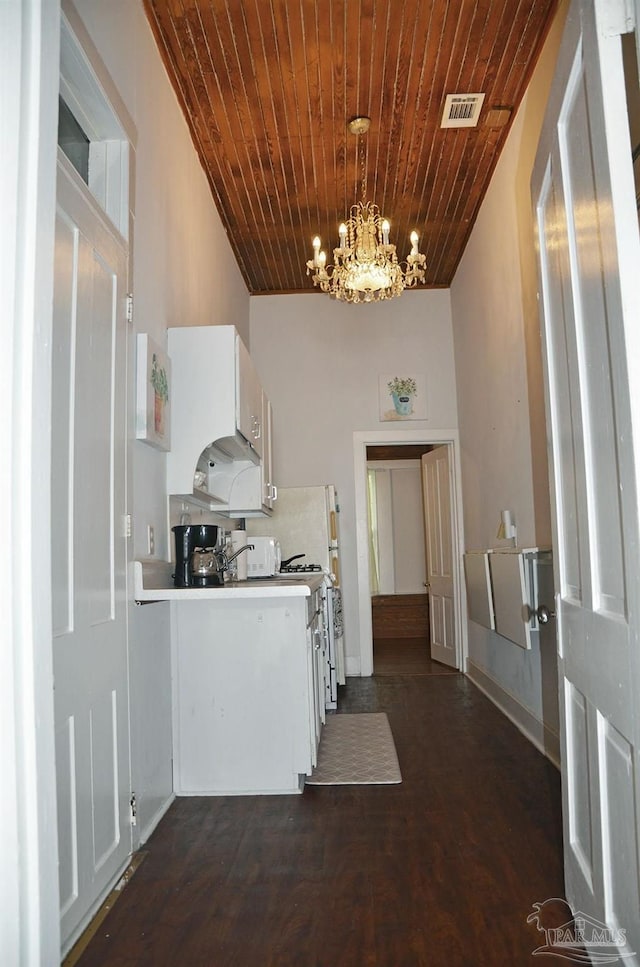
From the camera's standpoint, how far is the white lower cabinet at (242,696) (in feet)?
10.4

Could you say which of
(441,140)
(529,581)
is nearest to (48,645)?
(529,581)

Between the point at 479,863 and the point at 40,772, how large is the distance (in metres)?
1.89

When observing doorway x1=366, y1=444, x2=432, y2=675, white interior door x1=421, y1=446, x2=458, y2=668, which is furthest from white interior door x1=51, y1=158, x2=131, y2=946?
doorway x1=366, y1=444, x2=432, y2=675

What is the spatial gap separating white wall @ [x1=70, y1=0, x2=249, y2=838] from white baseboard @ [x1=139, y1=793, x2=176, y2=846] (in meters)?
0.01

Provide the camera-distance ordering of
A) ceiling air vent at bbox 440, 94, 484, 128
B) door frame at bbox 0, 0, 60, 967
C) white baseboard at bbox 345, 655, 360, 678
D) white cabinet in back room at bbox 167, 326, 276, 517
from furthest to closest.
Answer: white baseboard at bbox 345, 655, 360, 678 < ceiling air vent at bbox 440, 94, 484, 128 < white cabinet in back room at bbox 167, 326, 276, 517 < door frame at bbox 0, 0, 60, 967

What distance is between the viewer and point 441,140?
4.38 m

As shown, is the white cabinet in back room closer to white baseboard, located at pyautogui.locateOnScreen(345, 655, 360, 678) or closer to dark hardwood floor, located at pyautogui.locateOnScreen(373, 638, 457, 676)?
white baseboard, located at pyautogui.locateOnScreen(345, 655, 360, 678)

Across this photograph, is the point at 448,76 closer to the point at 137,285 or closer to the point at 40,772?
the point at 137,285

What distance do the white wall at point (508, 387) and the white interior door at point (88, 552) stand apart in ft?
6.78

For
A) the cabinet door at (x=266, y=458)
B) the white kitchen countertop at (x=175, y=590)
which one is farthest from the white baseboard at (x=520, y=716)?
the cabinet door at (x=266, y=458)

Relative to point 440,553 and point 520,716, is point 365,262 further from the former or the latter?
point 440,553

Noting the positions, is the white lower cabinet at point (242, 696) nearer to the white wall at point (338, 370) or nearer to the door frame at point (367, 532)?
the door frame at point (367, 532)

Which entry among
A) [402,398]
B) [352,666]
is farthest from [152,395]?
[352,666]

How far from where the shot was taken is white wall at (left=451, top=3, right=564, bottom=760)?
385 centimetres
